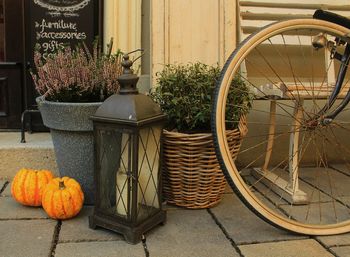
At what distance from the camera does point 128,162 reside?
2293 millimetres

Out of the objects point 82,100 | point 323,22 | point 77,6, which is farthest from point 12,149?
point 323,22

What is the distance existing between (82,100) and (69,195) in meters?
0.51

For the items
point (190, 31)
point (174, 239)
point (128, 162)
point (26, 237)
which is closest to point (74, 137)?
point (128, 162)

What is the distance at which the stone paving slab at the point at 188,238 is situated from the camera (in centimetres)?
221

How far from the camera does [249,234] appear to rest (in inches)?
94.7

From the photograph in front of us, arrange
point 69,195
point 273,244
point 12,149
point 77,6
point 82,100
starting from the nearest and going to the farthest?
point 273,244, point 69,195, point 82,100, point 12,149, point 77,6

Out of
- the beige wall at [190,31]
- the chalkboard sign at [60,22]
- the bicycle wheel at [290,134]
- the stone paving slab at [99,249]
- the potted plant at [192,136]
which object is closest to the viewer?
the stone paving slab at [99,249]

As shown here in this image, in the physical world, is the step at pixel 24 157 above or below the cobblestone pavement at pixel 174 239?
above

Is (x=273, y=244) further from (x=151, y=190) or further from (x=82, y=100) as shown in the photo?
(x=82, y=100)

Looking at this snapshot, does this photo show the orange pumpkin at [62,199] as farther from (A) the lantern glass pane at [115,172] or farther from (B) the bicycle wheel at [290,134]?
(B) the bicycle wheel at [290,134]

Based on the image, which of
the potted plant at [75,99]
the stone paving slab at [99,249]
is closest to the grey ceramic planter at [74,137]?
the potted plant at [75,99]

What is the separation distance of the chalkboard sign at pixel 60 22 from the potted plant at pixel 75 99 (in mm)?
633

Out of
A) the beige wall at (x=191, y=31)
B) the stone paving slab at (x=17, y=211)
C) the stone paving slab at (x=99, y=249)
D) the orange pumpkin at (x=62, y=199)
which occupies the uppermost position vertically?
the beige wall at (x=191, y=31)

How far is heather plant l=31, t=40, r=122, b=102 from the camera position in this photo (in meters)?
2.59
